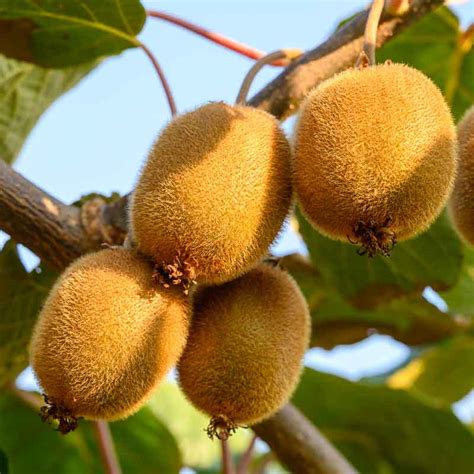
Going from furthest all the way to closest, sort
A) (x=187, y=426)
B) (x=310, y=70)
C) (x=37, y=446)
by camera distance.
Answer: (x=187, y=426) → (x=37, y=446) → (x=310, y=70)

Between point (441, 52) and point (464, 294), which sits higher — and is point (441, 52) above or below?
above

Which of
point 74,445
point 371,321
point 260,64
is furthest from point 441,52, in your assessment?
point 74,445

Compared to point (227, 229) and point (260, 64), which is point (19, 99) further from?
point (227, 229)

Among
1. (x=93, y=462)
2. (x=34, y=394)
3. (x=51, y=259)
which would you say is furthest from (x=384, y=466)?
(x=51, y=259)

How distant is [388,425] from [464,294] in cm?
36

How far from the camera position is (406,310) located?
2016mm

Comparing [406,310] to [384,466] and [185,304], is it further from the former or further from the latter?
[185,304]

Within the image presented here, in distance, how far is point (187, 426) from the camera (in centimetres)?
270

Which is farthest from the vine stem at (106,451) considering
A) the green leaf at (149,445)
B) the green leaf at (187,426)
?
the green leaf at (187,426)

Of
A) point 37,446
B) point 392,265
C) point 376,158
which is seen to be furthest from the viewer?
point 37,446

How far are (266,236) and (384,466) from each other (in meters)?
1.20

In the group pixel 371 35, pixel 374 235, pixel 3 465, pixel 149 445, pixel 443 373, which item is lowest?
pixel 443 373

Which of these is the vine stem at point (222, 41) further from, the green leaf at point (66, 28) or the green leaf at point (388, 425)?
the green leaf at point (388, 425)

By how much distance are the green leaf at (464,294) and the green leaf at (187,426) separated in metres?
0.96
